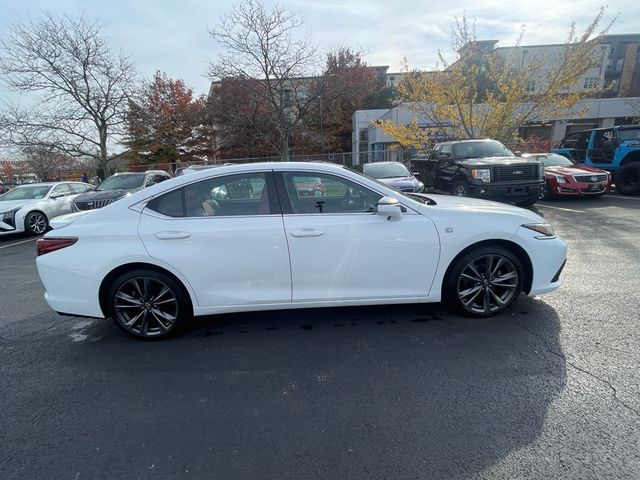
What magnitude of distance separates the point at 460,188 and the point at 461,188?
6cm

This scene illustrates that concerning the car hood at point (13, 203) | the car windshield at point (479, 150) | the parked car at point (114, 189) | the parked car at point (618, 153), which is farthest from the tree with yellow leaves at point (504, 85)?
the car hood at point (13, 203)

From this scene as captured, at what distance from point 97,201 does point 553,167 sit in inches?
572

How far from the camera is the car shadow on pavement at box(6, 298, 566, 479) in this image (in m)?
2.02

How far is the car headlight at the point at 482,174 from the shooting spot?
917cm

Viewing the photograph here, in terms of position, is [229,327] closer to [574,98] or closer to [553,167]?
[553,167]

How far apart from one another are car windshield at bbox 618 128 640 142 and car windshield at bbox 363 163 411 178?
7.61m

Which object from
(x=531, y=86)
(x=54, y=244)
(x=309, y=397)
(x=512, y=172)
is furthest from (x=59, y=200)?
(x=531, y=86)

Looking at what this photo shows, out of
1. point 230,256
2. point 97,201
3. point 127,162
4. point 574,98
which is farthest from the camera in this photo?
point 127,162

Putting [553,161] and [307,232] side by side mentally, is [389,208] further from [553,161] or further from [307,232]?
[553,161]

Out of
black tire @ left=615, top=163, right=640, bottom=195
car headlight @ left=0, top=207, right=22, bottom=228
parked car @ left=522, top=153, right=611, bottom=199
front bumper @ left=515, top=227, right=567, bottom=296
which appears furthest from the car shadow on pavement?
black tire @ left=615, top=163, right=640, bottom=195

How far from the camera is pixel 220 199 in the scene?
11.1 feet

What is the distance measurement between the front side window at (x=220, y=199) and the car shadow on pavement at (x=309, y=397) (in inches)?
49.3

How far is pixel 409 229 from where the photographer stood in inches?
129

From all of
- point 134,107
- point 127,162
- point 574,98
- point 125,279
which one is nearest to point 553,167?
point 574,98
